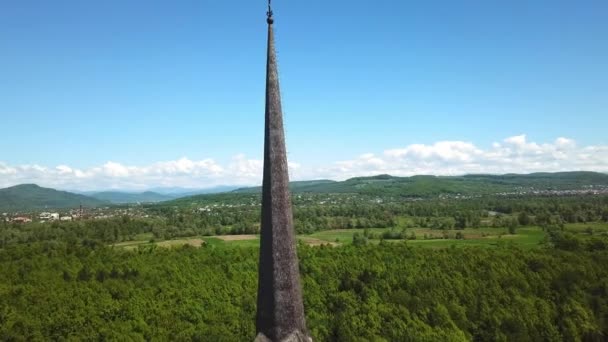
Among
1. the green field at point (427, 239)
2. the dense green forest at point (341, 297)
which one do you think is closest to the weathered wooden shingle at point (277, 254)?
the dense green forest at point (341, 297)

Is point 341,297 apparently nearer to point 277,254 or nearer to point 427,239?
point 277,254

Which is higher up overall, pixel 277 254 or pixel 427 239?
pixel 277 254

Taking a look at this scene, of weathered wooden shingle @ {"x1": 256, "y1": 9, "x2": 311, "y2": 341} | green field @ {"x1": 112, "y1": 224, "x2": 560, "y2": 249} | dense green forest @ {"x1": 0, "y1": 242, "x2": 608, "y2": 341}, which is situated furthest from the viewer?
green field @ {"x1": 112, "y1": 224, "x2": 560, "y2": 249}

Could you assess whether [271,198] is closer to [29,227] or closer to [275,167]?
[275,167]

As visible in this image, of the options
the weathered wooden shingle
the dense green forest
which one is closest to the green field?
the dense green forest

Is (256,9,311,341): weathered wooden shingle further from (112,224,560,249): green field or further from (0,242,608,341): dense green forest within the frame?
(112,224,560,249): green field

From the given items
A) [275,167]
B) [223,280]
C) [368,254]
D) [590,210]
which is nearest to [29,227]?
[223,280]

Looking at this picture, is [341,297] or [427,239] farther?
[427,239]

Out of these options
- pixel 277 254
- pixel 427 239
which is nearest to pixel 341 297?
pixel 277 254

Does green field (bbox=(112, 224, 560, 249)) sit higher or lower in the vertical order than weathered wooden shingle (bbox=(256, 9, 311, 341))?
lower

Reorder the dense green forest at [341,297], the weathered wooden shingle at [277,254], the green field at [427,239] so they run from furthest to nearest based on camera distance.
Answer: the green field at [427,239]
the dense green forest at [341,297]
the weathered wooden shingle at [277,254]

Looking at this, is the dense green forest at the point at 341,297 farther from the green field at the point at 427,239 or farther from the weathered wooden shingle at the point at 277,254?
the green field at the point at 427,239
